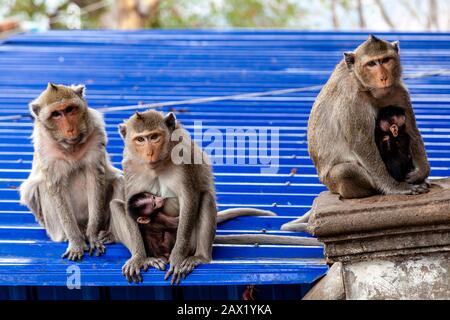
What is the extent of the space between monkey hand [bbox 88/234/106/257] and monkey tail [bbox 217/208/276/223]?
84 cm

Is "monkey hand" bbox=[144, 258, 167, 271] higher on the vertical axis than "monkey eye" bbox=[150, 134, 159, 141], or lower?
lower

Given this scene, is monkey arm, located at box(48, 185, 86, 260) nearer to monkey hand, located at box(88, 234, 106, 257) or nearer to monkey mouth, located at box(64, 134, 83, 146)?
monkey hand, located at box(88, 234, 106, 257)

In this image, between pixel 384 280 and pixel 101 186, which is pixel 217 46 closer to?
pixel 101 186

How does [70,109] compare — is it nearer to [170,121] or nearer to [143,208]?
[170,121]

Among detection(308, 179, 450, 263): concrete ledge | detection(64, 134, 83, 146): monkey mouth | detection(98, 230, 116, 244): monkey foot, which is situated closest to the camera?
detection(308, 179, 450, 263): concrete ledge

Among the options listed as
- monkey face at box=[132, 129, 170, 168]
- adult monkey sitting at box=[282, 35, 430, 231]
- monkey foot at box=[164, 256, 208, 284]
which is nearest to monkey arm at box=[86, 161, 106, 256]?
monkey face at box=[132, 129, 170, 168]

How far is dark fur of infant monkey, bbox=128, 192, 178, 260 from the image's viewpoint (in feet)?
17.3

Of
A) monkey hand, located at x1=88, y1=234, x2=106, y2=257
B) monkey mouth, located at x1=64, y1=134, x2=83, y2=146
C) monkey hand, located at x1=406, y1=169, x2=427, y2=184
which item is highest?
monkey mouth, located at x1=64, y1=134, x2=83, y2=146

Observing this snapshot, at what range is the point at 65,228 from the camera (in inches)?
222

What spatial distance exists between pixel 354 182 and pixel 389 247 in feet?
2.36

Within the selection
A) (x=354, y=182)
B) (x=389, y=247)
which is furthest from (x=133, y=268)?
(x=389, y=247)

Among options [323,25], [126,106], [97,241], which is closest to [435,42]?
[126,106]

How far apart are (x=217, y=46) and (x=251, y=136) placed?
4.72 metres

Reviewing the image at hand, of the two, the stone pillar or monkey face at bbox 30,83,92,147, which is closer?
the stone pillar
